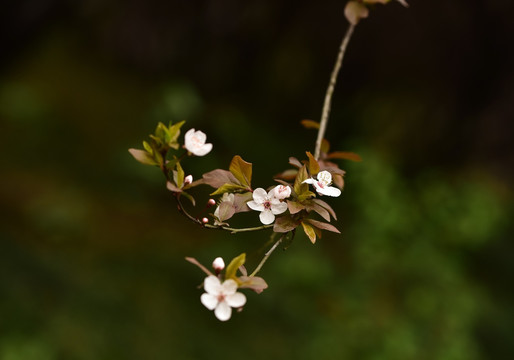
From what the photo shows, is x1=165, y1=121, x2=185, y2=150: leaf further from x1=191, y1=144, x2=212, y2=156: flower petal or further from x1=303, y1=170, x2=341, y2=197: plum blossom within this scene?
x1=303, y1=170, x2=341, y2=197: plum blossom

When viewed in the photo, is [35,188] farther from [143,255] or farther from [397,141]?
[397,141]

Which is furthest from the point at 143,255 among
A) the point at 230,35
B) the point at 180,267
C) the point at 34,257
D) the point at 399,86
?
the point at 399,86

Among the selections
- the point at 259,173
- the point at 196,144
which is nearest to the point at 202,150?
the point at 196,144

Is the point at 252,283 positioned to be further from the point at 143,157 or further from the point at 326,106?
the point at 326,106

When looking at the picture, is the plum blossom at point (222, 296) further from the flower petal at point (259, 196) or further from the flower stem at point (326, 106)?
the flower stem at point (326, 106)

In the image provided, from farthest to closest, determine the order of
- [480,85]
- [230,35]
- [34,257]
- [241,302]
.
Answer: [230,35]
[480,85]
[34,257]
[241,302]

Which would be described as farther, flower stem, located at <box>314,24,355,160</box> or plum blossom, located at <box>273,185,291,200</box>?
flower stem, located at <box>314,24,355,160</box>

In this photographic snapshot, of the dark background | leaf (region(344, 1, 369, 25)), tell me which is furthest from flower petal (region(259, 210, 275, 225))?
the dark background
